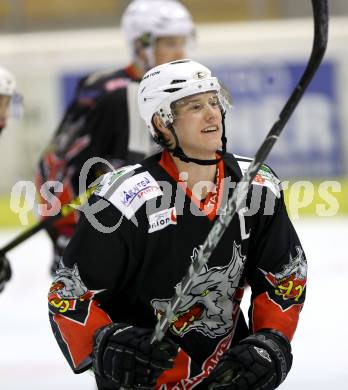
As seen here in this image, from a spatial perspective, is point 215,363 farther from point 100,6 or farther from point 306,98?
point 100,6

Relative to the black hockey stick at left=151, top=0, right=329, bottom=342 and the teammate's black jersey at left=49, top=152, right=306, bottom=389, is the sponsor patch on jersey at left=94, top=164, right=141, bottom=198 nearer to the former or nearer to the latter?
the teammate's black jersey at left=49, top=152, right=306, bottom=389

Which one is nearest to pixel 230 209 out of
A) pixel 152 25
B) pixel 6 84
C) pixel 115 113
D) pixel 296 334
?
pixel 6 84

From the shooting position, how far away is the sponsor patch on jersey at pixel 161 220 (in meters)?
2.51

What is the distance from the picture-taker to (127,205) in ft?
8.28

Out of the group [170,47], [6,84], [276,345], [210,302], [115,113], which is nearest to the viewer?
[276,345]

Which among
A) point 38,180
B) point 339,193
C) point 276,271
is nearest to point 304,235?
point 339,193

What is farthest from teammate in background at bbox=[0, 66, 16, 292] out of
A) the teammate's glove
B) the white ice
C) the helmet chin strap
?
the helmet chin strap

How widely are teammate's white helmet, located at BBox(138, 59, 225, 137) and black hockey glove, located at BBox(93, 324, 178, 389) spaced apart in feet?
1.75

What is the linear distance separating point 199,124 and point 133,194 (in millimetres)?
223

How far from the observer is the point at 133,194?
255 centimetres

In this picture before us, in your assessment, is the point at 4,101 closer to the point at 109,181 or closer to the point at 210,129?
the point at 109,181

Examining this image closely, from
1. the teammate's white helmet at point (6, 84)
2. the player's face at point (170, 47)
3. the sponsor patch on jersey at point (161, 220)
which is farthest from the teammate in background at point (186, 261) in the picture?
the player's face at point (170, 47)

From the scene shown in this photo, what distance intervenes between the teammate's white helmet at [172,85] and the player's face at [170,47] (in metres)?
1.75

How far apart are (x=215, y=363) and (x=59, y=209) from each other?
1.97m
